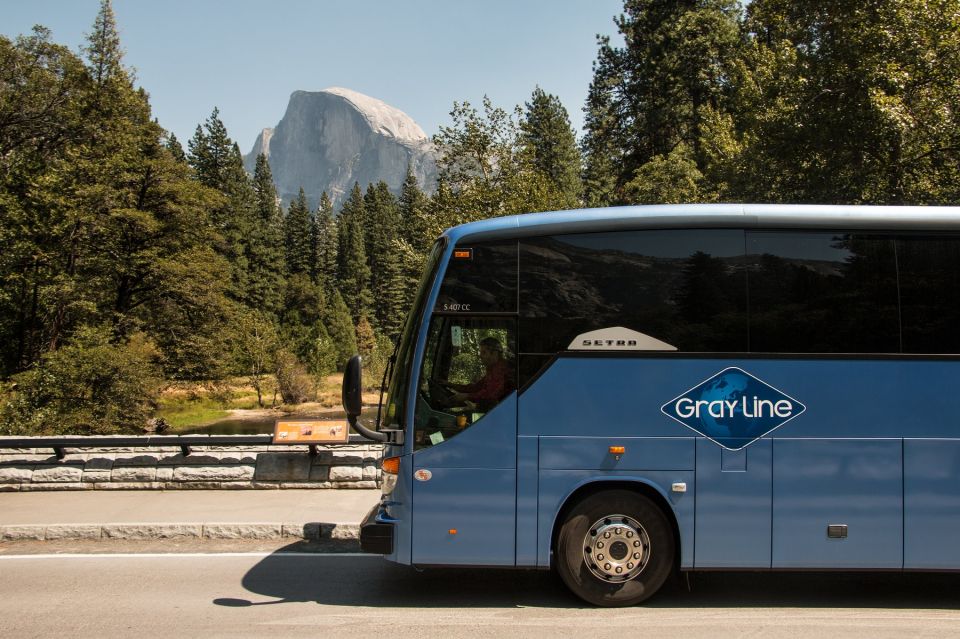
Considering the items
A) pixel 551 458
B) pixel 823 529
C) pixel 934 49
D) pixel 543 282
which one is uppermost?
pixel 934 49

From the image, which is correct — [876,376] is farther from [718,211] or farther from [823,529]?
[718,211]

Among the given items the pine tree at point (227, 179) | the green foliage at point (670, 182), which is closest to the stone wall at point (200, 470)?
the green foliage at point (670, 182)

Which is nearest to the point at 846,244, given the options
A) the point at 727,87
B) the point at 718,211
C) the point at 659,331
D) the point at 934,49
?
the point at 718,211

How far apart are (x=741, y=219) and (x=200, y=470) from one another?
8.38 meters

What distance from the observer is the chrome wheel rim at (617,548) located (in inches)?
263

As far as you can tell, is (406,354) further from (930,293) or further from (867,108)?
(867,108)

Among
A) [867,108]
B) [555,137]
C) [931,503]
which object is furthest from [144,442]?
[555,137]

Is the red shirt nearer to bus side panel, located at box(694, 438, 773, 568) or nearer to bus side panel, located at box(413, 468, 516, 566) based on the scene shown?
bus side panel, located at box(413, 468, 516, 566)

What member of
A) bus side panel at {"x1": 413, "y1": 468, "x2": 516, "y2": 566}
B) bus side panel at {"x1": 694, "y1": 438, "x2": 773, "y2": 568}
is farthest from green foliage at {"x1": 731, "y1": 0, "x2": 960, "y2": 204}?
bus side panel at {"x1": 413, "y1": 468, "x2": 516, "y2": 566}

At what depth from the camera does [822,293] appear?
6.77m

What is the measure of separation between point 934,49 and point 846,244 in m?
10.5

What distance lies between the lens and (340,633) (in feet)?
19.6

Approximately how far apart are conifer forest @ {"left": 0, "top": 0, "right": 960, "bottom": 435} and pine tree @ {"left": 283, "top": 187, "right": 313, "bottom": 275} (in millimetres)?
46767

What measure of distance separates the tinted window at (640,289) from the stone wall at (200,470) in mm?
5399
